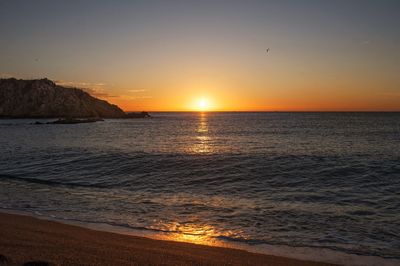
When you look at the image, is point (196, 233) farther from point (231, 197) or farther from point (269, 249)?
point (231, 197)

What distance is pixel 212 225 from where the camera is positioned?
12.2m

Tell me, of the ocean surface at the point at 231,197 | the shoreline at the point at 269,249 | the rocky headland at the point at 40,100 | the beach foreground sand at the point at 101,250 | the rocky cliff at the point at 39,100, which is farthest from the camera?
the rocky cliff at the point at 39,100

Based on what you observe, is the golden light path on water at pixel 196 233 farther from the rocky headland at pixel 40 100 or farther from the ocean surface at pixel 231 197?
the rocky headland at pixel 40 100

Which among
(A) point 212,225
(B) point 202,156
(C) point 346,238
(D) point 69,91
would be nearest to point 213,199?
(A) point 212,225

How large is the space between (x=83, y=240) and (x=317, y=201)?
11237 mm

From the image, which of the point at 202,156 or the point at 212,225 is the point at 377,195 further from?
the point at 202,156

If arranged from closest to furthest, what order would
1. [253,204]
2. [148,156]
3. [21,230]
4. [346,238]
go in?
[21,230] → [346,238] → [253,204] → [148,156]

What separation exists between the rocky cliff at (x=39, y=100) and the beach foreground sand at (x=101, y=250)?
6690 inches

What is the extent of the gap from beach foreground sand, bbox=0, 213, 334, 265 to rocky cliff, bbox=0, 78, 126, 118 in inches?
6690

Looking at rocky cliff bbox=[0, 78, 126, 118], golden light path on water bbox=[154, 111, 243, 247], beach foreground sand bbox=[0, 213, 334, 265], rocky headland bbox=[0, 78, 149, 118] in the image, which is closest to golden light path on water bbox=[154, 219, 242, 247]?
golden light path on water bbox=[154, 111, 243, 247]

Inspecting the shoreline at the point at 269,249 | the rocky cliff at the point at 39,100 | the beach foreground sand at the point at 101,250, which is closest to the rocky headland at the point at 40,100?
the rocky cliff at the point at 39,100

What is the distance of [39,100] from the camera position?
173 m

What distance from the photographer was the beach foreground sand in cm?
740

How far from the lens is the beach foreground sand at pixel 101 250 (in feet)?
24.3
